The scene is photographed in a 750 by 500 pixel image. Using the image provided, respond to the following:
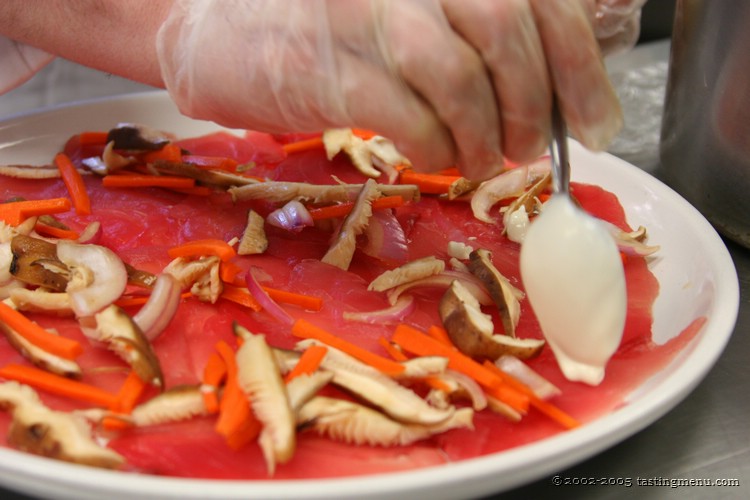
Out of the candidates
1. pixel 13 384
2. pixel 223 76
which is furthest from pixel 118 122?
pixel 13 384

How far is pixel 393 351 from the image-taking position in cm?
108

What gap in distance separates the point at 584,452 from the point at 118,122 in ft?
4.92

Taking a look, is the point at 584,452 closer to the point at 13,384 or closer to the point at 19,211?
the point at 13,384

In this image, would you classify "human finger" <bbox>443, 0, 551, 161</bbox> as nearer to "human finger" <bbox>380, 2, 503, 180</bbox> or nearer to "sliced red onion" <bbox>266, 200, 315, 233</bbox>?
"human finger" <bbox>380, 2, 503, 180</bbox>

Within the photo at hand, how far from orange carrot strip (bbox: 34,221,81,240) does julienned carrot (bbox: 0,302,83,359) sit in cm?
29

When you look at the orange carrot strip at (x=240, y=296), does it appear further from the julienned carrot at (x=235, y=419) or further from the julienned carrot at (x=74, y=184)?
the julienned carrot at (x=74, y=184)

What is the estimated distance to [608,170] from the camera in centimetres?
164

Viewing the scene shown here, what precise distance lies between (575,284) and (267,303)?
0.49 metres

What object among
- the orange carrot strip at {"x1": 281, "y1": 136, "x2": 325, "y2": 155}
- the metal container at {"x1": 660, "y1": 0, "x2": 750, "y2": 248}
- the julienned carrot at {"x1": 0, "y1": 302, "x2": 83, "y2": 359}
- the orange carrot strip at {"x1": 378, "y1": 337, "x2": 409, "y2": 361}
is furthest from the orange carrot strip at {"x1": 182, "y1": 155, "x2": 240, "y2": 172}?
the metal container at {"x1": 660, "y1": 0, "x2": 750, "y2": 248}

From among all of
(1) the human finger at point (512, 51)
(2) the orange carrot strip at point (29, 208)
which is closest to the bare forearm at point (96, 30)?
(2) the orange carrot strip at point (29, 208)

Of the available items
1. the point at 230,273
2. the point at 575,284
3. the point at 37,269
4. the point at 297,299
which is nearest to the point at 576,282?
the point at 575,284

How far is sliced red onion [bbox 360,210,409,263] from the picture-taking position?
136cm

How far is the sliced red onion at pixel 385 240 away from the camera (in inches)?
53.4

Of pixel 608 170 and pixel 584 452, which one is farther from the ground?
pixel 584 452
